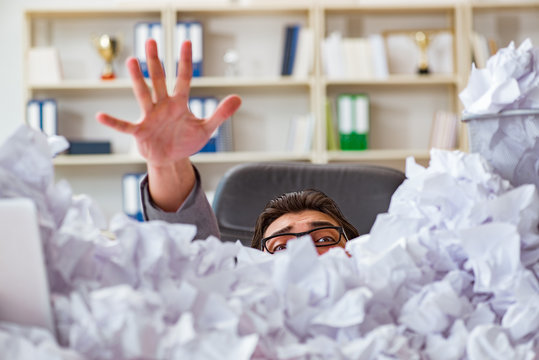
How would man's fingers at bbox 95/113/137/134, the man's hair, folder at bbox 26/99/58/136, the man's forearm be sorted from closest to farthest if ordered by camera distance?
man's fingers at bbox 95/113/137/134, the man's forearm, the man's hair, folder at bbox 26/99/58/136

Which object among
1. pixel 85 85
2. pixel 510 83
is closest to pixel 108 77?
pixel 85 85

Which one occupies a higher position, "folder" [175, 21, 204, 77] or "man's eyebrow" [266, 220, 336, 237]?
"folder" [175, 21, 204, 77]

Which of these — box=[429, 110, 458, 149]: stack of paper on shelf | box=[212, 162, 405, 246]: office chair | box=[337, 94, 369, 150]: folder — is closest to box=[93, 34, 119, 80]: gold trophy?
box=[337, 94, 369, 150]: folder

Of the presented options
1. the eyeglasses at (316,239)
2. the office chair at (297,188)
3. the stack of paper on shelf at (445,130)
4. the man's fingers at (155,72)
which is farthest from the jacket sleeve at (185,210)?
Answer: the stack of paper on shelf at (445,130)

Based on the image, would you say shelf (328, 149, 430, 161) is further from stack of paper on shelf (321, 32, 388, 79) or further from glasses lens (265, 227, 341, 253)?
glasses lens (265, 227, 341, 253)

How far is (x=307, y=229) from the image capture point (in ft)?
5.14

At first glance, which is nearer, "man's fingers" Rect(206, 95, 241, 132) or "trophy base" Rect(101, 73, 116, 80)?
"man's fingers" Rect(206, 95, 241, 132)

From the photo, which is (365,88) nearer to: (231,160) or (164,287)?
(231,160)

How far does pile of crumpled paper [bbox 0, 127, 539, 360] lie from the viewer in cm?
55

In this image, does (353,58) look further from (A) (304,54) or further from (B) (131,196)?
(B) (131,196)

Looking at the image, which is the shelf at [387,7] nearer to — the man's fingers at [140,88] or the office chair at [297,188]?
the office chair at [297,188]

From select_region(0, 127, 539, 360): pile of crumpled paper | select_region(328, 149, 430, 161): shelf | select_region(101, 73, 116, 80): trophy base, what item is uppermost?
select_region(101, 73, 116, 80): trophy base

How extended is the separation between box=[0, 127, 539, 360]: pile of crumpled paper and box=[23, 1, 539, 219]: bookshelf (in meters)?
3.26

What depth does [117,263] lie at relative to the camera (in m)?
0.63
